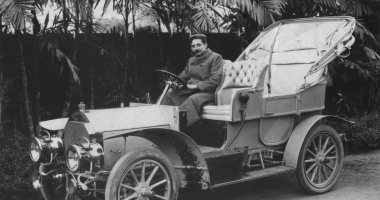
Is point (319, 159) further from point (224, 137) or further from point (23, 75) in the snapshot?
point (23, 75)

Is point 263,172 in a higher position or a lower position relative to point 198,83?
lower

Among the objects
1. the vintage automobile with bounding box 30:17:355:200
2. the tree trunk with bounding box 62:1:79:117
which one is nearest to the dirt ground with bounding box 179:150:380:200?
the vintage automobile with bounding box 30:17:355:200

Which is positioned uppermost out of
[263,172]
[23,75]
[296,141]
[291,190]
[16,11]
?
[16,11]

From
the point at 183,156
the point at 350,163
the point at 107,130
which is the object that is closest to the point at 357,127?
the point at 350,163

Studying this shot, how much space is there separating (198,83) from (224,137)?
0.84 metres

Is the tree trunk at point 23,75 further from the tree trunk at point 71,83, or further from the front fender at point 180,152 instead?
the front fender at point 180,152

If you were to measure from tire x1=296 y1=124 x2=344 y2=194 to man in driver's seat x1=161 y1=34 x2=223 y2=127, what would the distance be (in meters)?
1.24

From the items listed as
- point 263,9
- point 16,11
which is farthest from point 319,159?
point 16,11

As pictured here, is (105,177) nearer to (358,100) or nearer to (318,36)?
(318,36)

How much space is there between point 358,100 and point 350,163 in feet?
7.74

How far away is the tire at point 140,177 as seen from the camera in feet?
14.1

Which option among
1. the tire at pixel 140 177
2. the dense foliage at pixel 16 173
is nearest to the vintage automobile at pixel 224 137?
the tire at pixel 140 177

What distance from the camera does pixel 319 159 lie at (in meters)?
5.98

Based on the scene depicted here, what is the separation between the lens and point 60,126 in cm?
517
